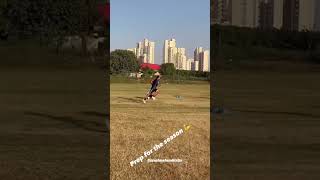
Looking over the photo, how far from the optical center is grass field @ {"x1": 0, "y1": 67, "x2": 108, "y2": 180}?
520cm

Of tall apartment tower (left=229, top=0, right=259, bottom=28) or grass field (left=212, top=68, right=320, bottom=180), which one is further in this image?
grass field (left=212, top=68, right=320, bottom=180)

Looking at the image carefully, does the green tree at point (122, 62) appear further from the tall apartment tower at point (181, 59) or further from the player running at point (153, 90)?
the tall apartment tower at point (181, 59)

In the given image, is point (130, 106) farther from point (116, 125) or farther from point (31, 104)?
point (31, 104)

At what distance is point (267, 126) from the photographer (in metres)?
7.37

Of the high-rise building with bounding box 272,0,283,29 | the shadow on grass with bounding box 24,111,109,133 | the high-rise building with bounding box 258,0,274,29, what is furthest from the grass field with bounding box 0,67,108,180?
the high-rise building with bounding box 272,0,283,29

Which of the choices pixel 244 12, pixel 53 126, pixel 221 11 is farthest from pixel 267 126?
pixel 221 11

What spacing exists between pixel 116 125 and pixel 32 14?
3.48 meters

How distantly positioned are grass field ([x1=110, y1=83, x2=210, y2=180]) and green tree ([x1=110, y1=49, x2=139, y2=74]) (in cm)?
12

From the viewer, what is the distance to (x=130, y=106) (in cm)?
436

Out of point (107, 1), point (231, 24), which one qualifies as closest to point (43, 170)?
point (107, 1)

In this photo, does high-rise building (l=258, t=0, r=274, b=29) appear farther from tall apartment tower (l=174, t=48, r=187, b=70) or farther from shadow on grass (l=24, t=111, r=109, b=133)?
shadow on grass (l=24, t=111, r=109, b=133)

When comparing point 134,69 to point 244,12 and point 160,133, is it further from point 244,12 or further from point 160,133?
point 244,12

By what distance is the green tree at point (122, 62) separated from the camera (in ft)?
14.3

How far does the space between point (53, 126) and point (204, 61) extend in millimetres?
2731
